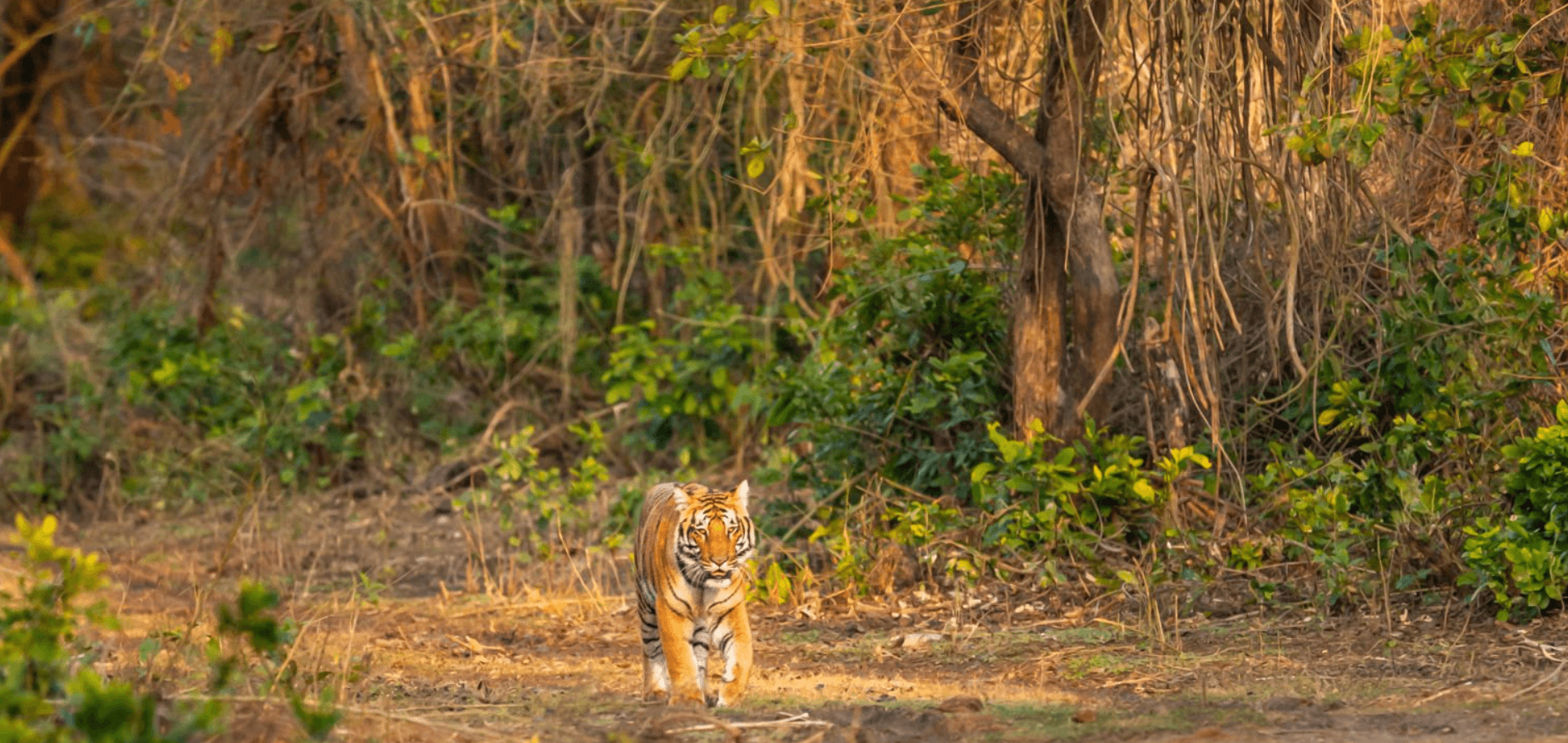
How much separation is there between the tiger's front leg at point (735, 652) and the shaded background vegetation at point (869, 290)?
1989mm

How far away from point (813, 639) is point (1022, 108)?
11.4 feet

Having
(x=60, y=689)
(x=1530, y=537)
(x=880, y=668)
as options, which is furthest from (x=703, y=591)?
(x=1530, y=537)

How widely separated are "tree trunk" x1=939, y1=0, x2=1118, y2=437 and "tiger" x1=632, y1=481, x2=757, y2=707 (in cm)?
227

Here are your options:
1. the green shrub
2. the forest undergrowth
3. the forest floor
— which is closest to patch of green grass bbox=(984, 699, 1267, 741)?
the forest floor

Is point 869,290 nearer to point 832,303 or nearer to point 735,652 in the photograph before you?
point 832,303

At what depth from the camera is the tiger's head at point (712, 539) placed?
572 cm

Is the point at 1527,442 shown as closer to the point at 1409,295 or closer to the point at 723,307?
the point at 1409,295

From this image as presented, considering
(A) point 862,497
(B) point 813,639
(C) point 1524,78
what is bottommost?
(B) point 813,639

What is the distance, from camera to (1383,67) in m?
6.54

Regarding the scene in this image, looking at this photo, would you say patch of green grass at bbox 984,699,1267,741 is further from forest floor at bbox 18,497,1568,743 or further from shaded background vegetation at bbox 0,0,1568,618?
shaded background vegetation at bbox 0,0,1568,618

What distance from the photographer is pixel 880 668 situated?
6.85m

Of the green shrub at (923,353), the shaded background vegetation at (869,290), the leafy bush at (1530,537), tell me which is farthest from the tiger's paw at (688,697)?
the leafy bush at (1530,537)

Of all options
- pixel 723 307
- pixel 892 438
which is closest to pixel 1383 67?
pixel 892 438

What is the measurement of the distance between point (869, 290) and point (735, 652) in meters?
2.94
